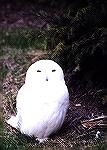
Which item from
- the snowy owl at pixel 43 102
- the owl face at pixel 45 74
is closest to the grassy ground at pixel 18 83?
the snowy owl at pixel 43 102

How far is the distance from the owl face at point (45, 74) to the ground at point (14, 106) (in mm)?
495

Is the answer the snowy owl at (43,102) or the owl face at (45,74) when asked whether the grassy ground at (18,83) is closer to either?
the snowy owl at (43,102)

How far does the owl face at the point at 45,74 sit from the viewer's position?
14.5ft

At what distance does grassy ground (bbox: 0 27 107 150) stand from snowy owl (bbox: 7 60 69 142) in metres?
0.11

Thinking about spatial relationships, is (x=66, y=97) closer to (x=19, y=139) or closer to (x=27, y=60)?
(x=19, y=139)

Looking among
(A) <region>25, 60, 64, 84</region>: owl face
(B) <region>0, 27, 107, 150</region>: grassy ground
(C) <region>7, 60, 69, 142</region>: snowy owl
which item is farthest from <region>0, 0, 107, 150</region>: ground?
(A) <region>25, 60, 64, 84</region>: owl face

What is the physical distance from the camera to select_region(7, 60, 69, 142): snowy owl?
4.35 m

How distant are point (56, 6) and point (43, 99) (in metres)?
3.76

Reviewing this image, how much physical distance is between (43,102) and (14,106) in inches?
36.3

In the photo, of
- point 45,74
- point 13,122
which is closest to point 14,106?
point 13,122

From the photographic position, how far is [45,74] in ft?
14.6

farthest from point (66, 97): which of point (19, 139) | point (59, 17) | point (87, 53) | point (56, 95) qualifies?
point (59, 17)

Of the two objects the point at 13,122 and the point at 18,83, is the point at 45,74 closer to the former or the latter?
the point at 13,122

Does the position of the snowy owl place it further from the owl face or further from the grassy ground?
the grassy ground
